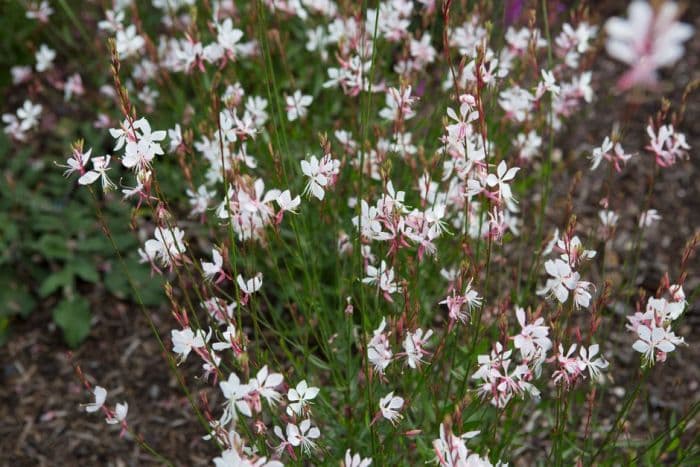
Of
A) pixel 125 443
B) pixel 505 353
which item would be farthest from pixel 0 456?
pixel 505 353

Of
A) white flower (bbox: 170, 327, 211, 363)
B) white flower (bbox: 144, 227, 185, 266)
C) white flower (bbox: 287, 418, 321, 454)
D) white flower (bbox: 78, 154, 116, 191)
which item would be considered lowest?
white flower (bbox: 287, 418, 321, 454)

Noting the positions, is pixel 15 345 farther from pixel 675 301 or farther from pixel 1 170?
pixel 675 301

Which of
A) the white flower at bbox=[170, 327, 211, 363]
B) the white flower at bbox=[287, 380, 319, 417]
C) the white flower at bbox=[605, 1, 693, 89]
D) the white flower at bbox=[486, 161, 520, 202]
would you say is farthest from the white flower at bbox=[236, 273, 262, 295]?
the white flower at bbox=[605, 1, 693, 89]

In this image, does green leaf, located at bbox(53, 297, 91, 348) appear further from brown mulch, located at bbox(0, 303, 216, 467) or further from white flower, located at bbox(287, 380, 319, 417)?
white flower, located at bbox(287, 380, 319, 417)

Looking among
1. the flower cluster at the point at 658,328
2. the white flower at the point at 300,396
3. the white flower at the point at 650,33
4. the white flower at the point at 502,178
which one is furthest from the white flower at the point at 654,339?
the white flower at the point at 650,33

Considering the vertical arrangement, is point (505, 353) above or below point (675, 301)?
below

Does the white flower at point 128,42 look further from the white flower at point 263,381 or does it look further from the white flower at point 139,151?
the white flower at point 263,381

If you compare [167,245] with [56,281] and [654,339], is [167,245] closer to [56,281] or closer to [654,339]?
[654,339]

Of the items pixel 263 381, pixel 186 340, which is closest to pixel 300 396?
pixel 263 381
